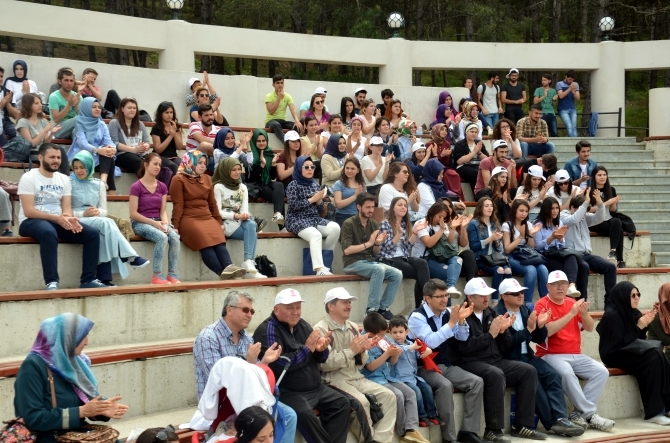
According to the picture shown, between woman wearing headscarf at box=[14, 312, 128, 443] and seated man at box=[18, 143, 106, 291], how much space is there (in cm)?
257

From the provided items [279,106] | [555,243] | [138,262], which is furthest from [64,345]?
[279,106]

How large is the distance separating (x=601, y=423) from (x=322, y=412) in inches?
123

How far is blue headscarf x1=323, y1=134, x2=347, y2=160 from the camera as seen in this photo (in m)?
12.4

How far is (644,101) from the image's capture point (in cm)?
3588

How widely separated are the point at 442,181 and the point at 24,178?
6.24 metres

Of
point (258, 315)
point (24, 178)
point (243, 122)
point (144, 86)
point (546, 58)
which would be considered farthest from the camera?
point (546, 58)

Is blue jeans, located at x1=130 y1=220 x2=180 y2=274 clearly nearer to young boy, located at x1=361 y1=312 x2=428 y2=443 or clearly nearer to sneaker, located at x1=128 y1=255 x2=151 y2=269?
sneaker, located at x1=128 y1=255 x2=151 y2=269

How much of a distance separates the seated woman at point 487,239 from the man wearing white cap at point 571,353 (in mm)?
1188

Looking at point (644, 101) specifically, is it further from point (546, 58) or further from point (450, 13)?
point (546, 58)

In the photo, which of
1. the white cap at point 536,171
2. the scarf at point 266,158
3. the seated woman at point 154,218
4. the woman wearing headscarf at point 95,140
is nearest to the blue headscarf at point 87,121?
the woman wearing headscarf at point 95,140

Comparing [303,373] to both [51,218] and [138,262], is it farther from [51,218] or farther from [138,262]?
[51,218]

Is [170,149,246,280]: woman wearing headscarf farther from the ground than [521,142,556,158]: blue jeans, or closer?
closer

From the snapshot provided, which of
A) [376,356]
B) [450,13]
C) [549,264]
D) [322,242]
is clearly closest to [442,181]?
[549,264]

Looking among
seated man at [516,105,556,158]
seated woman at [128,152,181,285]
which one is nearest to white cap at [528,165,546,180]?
seated man at [516,105,556,158]
